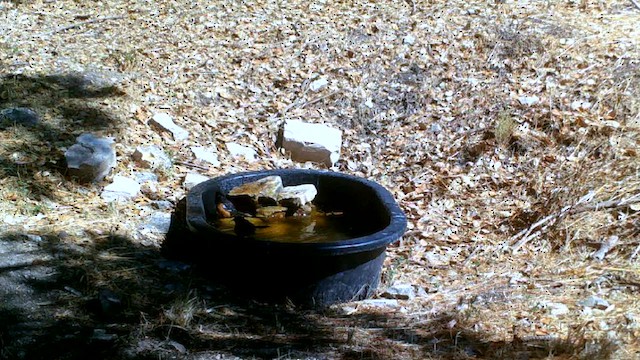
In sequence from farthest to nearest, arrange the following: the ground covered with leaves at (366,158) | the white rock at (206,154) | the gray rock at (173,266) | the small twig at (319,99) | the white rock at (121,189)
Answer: the small twig at (319,99) < the white rock at (206,154) < the white rock at (121,189) < the gray rock at (173,266) < the ground covered with leaves at (366,158)

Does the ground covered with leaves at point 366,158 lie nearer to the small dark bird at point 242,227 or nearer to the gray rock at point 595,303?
the gray rock at point 595,303

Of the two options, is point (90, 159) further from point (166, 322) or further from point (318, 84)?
point (318, 84)

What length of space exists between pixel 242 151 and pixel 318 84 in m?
1.02

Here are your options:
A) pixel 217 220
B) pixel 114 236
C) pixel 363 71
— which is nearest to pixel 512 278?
pixel 217 220

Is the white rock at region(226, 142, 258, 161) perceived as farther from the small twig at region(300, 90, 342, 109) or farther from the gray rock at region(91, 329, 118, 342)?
the gray rock at region(91, 329, 118, 342)

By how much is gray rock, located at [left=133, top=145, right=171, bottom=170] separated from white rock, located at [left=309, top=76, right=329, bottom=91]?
1.49 metres

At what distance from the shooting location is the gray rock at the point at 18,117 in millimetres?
5054

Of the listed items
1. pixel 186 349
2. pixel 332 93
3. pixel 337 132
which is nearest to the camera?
pixel 186 349

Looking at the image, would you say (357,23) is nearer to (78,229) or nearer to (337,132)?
(337,132)

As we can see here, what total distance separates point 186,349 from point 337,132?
2.77 m

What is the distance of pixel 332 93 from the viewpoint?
6.03m

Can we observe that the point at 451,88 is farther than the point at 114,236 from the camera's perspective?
Yes

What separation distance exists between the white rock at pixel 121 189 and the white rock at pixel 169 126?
0.70 metres

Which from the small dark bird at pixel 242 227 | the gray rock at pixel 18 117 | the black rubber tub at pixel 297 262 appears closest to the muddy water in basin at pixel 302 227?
the small dark bird at pixel 242 227
